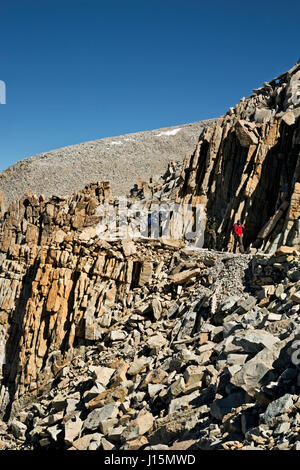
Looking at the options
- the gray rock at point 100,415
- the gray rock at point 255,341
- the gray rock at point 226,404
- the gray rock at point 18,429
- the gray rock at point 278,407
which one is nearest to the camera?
the gray rock at point 278,407

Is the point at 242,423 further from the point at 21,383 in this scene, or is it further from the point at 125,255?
the point at 21,383

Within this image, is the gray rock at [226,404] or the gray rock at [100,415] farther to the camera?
the gray rock at [100,415]

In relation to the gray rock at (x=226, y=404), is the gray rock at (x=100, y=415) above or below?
below

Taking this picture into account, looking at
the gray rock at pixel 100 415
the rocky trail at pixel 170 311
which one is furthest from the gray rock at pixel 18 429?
the gray rock at pixel 100 415

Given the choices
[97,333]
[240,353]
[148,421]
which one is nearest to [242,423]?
[240,353]

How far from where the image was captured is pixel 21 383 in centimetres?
1817

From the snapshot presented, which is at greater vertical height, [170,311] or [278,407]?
[170,311]

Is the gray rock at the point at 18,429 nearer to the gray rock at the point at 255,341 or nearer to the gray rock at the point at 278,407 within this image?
the gray rock at the point at 255,341

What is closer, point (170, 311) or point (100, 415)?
point (100, 415)

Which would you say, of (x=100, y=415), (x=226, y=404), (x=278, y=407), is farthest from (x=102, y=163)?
(x=278, y=407)

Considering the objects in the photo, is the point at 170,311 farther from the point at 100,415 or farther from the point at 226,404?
the point at 226,404

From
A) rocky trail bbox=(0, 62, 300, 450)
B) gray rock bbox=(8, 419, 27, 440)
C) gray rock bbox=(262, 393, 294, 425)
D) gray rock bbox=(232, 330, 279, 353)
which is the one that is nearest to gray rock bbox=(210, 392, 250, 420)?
rocky trail bbox=(0, 62, 300, 450)

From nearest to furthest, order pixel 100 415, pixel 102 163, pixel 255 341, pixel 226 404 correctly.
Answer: pixel 226 404 < pixel 255 341 < pixel 100 415 < pixel 102 163
